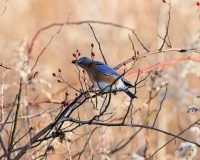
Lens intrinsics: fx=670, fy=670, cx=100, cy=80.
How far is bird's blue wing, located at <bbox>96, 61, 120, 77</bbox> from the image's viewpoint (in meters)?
Answer: 3.32

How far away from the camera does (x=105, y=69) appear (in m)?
3.39

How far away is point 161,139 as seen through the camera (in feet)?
16.8

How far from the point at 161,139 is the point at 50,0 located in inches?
207

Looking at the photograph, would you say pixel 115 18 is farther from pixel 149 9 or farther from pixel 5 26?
pixel 5 26

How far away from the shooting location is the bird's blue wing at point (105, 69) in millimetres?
3316

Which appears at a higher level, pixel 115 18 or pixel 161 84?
pixel 115 18

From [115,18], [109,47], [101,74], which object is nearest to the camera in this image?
[101,74]

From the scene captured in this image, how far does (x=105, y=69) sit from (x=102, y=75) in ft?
0.11

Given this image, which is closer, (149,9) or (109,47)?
(109,47)

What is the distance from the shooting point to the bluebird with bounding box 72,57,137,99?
3307mm

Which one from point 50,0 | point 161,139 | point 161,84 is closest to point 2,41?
point 50,0

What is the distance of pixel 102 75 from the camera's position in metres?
3.40

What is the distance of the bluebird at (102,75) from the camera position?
3307 mm

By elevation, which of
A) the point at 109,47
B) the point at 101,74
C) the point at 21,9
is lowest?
the point at 101,74
